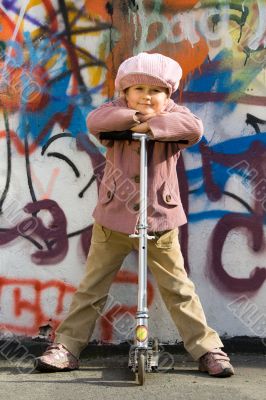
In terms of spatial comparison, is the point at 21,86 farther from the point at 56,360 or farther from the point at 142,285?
the point at 56,360

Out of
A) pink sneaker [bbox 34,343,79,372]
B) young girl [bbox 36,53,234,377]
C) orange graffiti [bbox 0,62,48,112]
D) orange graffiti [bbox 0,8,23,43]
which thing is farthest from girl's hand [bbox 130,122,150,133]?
pink sneaker [bbox 34,343,79,372]

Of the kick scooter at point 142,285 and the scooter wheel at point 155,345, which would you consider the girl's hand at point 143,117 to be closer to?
the kick scooter at point 142,285

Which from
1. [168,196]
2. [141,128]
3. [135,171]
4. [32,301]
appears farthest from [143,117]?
[32,301]

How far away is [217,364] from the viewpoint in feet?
14.2

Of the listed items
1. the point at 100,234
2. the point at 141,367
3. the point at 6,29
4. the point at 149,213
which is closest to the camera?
the point at 141,367

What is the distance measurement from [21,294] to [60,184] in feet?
2.32

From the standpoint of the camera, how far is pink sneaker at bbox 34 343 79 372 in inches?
172

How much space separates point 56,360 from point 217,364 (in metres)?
0.88

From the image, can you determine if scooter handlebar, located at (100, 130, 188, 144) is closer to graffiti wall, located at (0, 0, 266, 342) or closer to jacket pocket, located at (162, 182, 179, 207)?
jacket pocket, located at (162, 182, 179, 207)

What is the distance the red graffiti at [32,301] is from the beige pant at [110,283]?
333mm

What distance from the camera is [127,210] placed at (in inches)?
170

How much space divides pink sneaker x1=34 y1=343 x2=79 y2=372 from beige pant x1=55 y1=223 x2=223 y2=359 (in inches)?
1.5

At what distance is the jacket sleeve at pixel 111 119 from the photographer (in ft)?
13.8

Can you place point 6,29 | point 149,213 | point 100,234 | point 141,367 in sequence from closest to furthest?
point 141,367
point 149,213
point 100,234
point 6,29
